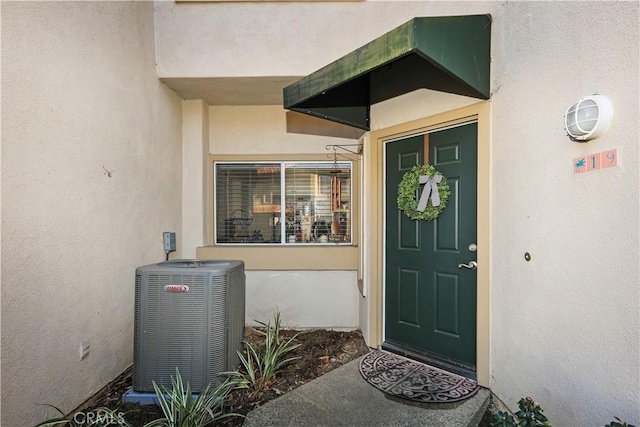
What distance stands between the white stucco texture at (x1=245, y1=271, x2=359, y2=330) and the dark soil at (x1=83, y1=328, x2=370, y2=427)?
16 centimetres

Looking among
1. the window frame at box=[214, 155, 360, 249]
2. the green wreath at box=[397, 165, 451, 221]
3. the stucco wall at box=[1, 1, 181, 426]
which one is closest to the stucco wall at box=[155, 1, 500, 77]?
the stucco wall at box=[1, 1, 181, 426]

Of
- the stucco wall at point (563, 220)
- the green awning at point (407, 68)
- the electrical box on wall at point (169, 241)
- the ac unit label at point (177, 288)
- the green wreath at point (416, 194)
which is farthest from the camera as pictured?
the electrical box on wall at point (169, 241)

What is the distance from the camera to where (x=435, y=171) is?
3225mm

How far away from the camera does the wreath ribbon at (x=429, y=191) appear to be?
317 centimetres

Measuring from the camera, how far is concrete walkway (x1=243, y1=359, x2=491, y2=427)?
2.39m

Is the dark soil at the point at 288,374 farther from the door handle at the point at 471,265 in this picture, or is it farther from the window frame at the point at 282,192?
the door handle at the point at 471,265

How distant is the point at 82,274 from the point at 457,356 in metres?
3.38

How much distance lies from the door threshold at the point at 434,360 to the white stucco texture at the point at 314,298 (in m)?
0.88

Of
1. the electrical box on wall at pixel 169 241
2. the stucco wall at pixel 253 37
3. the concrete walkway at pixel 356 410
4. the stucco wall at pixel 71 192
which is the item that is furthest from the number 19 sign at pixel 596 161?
the electrical box on wall at pixel 169 241

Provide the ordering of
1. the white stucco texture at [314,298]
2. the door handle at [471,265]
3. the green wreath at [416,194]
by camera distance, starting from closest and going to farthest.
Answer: the door handle at [471,265], the green wreath at [416,194], the white stucco texture at [314,298]

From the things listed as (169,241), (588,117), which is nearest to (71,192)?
(169,241)

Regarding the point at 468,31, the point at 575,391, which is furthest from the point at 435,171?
the point at 575,391

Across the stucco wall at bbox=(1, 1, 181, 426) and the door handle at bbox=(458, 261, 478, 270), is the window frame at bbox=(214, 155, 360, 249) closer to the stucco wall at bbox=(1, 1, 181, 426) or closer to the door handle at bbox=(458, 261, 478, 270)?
the stucco wall at bbox=(1, 1, 181, 426)

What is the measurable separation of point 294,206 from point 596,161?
11.4ft
